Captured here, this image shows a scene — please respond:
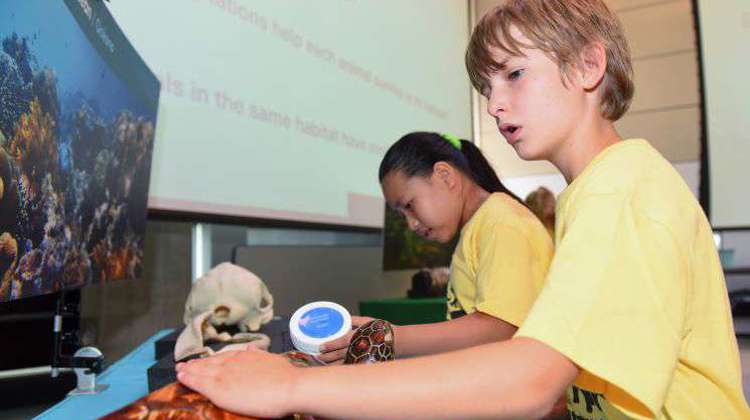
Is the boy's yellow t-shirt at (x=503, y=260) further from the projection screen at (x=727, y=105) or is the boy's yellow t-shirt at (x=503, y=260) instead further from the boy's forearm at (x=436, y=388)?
the projection screen at (x=727, y=105)

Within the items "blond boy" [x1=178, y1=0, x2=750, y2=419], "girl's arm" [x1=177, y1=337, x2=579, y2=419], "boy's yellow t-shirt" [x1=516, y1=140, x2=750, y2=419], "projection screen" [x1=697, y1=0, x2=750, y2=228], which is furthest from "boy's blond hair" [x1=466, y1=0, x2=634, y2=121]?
"projection screen" [x1=697, y1=0, x2=750, y2=228]

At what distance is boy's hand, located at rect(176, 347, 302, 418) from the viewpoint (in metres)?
0.52

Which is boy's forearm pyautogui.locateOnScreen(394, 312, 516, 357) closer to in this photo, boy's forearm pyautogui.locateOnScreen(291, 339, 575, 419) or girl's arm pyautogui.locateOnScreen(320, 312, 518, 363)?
girl's arm pyautogui.locateOnScreen(320, 312, 518, 363)

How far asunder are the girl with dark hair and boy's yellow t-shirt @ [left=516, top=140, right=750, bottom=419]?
1.16 ft

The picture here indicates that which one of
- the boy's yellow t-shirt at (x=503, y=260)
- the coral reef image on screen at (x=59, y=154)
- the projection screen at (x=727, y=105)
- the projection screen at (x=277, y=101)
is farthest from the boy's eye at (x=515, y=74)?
the projection screen at (x=727, y=105)

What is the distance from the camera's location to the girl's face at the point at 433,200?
158cm

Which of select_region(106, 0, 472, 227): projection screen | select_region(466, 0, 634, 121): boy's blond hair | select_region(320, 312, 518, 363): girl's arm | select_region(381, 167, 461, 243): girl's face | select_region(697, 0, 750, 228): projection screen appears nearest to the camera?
select_region(466, 0, 634, 121): boy's blond hair

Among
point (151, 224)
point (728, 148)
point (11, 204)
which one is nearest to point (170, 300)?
point (151, 224)

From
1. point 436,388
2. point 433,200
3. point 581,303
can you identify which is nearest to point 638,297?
point 581,303

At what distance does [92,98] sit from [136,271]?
1.97ft

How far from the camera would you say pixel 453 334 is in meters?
1.15

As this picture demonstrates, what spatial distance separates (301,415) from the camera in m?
0.55

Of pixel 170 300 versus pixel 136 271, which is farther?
pixel 170 300

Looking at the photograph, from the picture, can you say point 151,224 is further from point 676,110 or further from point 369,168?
point 676,110
